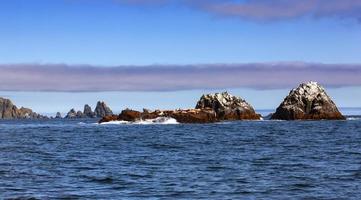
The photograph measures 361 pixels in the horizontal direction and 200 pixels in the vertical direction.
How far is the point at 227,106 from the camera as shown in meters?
153

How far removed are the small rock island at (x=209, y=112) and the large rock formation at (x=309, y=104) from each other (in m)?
10.6

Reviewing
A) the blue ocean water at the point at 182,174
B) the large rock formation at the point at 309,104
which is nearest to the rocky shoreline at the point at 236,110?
the large rock formation at the point at 309,104

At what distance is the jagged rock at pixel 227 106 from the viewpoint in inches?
5881

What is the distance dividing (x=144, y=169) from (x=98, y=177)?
4923 millimetres

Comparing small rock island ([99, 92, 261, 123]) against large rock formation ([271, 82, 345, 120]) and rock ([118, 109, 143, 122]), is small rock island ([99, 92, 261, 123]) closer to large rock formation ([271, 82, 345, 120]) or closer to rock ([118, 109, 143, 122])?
rock ([118, 109, 143, 122])

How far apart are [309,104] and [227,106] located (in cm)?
2007

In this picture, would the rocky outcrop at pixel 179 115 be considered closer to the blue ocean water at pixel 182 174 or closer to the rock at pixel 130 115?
the rock at pixel 130 115

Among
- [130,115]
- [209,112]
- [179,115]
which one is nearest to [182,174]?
[179,115]

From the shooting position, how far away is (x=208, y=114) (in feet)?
464

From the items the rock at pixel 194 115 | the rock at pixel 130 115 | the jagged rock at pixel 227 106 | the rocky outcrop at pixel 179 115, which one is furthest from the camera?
the jagged rock at pixel 227 106

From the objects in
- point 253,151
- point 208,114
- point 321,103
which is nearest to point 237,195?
point 253,151

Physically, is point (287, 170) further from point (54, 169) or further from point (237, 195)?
point (54, 169)

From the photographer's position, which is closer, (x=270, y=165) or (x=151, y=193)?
(x=151, y=193)

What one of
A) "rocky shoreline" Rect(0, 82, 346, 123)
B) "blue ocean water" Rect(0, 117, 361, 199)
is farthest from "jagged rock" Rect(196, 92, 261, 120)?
"blue ocean water" Rect(0, 117, 361, 199)
